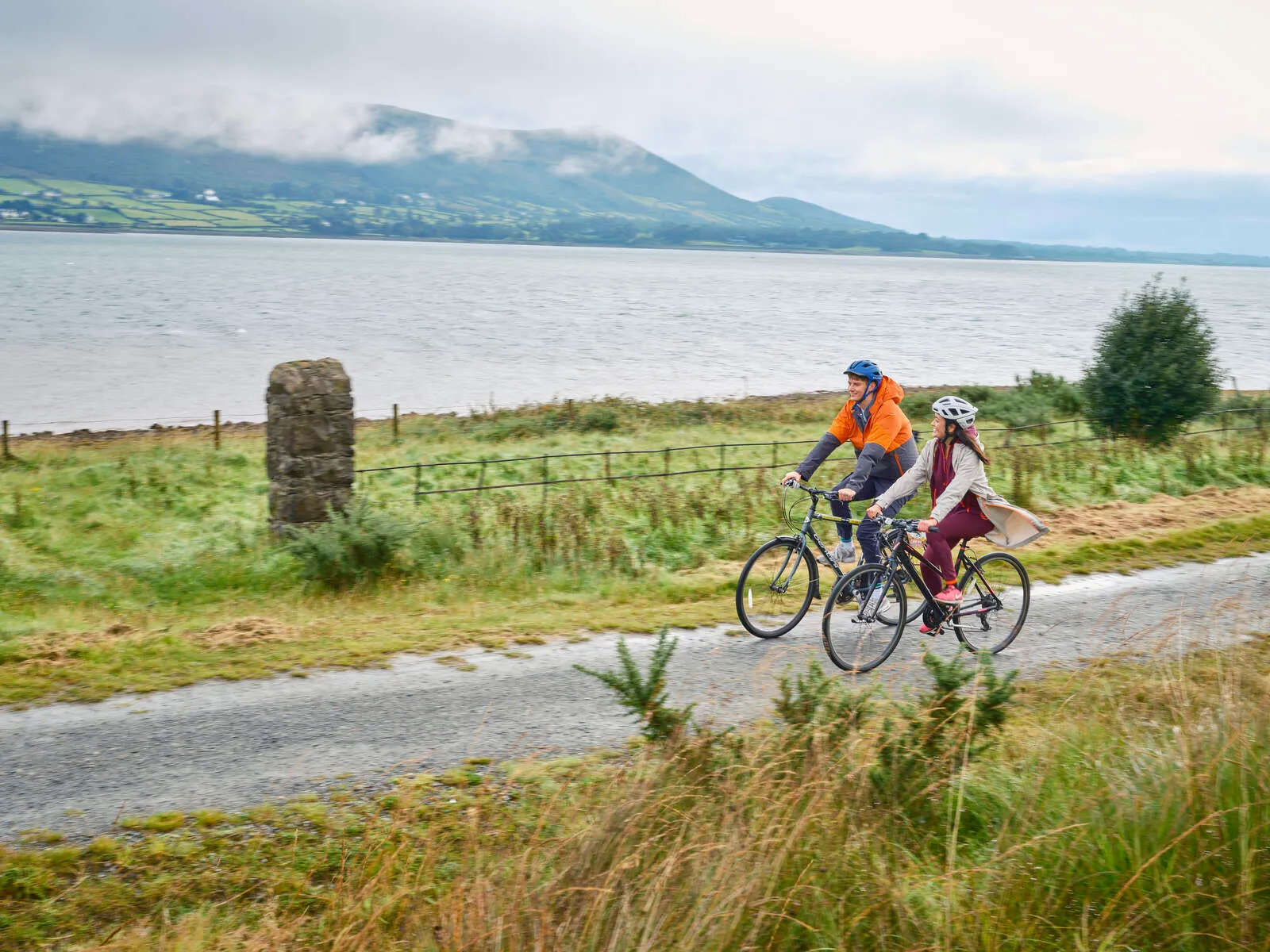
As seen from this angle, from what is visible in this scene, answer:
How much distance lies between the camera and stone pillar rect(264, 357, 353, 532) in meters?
11.9

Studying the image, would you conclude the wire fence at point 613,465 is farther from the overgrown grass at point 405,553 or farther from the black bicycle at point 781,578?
the black bicycle at point 781,578

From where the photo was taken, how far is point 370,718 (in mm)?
6676

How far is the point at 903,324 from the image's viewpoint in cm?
9069

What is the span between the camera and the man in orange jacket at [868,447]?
27.9 ft

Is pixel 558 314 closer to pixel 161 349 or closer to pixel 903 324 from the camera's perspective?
pixel 903 324

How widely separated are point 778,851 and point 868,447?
17.5 feet

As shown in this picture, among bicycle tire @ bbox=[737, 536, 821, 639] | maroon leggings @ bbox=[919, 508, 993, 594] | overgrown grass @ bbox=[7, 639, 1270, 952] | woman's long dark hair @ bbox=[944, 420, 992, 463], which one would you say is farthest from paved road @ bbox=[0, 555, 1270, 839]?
woman's long dark hair @ bbox=[944, 420, 992, 463]

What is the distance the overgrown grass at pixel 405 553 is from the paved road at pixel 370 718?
0.54 m

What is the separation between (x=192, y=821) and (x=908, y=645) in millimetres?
5608

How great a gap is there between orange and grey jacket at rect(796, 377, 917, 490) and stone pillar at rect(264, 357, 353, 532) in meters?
6.12

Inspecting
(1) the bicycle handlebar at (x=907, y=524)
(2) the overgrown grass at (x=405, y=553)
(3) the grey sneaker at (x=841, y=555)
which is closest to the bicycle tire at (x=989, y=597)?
(1) the bicycle handlebar at (x=907, y=524)

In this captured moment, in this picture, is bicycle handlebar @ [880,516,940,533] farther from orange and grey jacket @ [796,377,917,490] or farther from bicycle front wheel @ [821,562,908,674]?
orange and grey jacket @ [796,377,917,490]

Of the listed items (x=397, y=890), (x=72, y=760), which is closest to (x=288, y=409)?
(x=72, y=760)

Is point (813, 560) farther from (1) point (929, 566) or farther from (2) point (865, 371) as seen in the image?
(2) point (865, 371)
